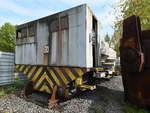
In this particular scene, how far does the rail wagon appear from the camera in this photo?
10.6 feet

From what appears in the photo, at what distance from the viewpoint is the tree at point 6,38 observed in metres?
21.9

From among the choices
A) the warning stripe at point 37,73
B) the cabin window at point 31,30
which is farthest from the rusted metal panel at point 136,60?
the cabin window at point 31,30

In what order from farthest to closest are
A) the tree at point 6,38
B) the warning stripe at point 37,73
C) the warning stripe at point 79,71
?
1. the tree at point 6,38
2. the warning stripe at point 37,73
3. the warning stripe at point 79,71

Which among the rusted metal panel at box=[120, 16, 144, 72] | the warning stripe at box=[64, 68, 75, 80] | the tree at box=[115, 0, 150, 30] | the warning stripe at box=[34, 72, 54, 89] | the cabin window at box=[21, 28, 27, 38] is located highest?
the tree at box=[115, 0, 150, 30]

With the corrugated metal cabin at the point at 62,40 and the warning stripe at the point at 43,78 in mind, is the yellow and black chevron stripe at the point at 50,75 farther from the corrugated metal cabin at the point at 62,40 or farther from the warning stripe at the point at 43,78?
the corrugated metal cabin at the point at 62,40

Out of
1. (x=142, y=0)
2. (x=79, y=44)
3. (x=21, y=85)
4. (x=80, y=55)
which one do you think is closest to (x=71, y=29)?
(x=79, y=44)

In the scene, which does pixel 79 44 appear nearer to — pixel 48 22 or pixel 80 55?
pixel 80 55

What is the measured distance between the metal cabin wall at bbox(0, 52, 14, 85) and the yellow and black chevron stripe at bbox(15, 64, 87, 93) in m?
1.72

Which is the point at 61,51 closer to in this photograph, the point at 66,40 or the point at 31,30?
the point at 66,40

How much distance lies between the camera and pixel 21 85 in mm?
5414

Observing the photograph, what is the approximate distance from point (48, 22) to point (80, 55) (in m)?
1.99

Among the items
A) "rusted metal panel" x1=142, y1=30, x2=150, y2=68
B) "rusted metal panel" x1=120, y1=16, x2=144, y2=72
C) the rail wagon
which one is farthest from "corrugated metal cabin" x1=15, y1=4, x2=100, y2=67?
"rusted metal panel" x1=142, y1=30, x2=150, y2=68

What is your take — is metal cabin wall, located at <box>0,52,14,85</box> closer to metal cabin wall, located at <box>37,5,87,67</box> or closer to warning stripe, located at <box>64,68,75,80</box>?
metal cabin wall, located at <box>37,5,87,67</box>

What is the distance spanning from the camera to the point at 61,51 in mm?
3596
